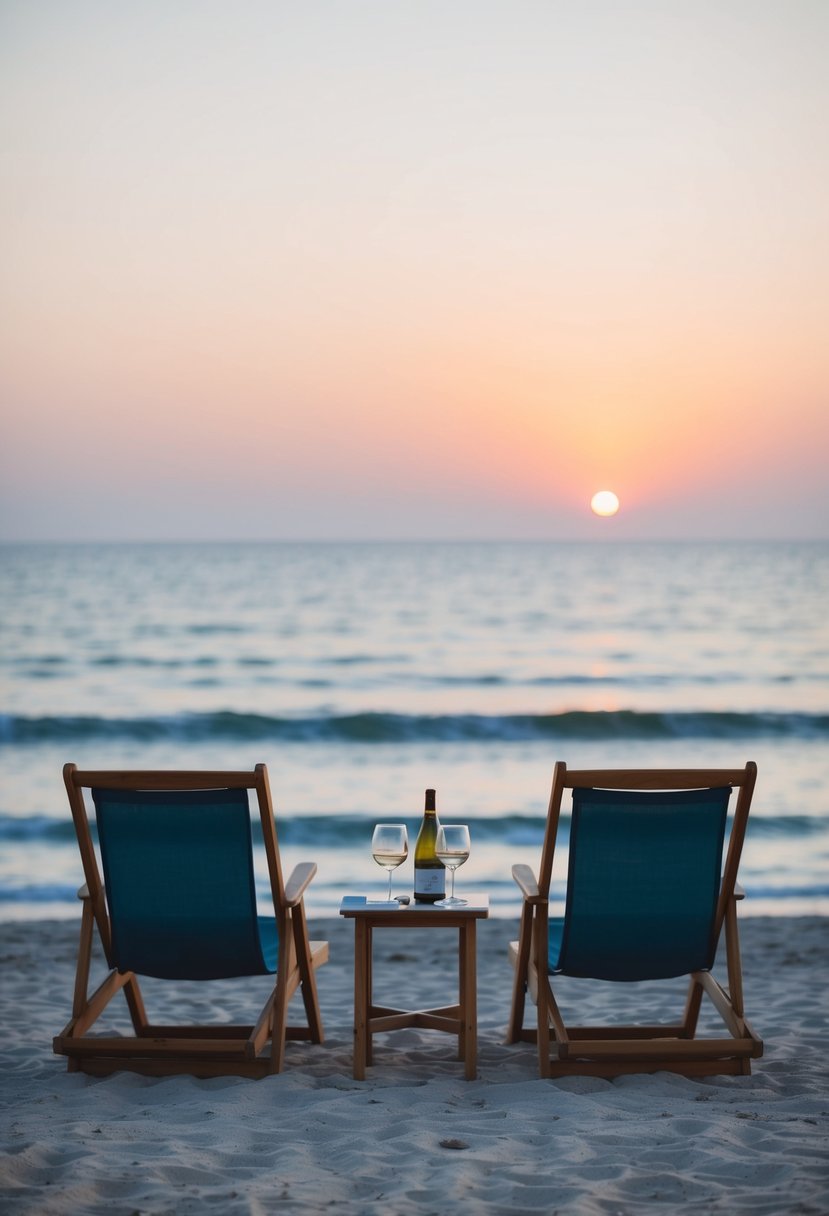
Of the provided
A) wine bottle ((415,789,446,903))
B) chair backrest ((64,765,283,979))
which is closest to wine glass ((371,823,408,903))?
wine bottle ((415,789,446,903))

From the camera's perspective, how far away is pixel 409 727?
1631cm

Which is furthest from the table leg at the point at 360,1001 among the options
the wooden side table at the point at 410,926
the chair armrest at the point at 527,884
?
the chair armrest at the point at 527,884

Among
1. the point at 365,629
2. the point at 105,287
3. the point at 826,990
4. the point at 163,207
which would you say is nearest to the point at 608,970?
the point at 826,990

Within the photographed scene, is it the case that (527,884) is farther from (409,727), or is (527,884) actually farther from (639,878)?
(409,727)

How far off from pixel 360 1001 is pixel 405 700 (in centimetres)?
1436

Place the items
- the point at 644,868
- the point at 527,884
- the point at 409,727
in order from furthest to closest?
the point at 409,727
the point at 527,884
the point at 644,868

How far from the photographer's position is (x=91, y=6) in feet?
25.6

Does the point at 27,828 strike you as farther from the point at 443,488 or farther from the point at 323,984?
the point at 443,488

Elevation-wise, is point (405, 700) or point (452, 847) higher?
point (452, 847)

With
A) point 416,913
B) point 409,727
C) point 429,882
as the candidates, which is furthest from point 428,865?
point 409,727

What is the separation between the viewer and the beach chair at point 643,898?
11.9ft

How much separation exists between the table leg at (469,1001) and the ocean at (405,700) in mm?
3535

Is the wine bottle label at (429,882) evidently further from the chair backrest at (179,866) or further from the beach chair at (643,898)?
the chair backrest at (179,866)

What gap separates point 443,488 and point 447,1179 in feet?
85.4
